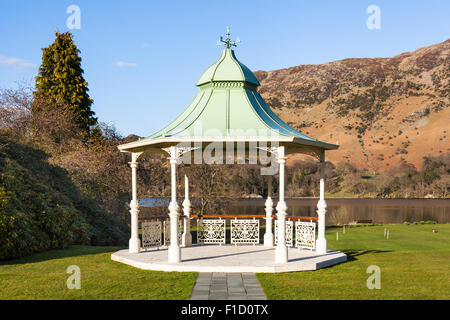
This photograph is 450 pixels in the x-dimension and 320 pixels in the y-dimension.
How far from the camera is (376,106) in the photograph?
109938 millimetres

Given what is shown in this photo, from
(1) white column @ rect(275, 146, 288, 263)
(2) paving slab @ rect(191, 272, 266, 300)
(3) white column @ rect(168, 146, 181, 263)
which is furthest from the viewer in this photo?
(3) white column @ rect(168, 146, 181, 263)

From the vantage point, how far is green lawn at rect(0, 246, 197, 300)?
7.60m

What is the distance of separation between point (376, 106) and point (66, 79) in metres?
97.9

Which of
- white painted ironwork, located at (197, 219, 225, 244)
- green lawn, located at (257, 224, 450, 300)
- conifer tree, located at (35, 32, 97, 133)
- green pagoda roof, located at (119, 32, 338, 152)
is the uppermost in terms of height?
conifer tree, located at (35, 32, 97, 133)

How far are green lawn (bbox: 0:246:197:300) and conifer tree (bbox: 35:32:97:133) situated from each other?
17028 mm

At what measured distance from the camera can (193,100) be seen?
12258 mm

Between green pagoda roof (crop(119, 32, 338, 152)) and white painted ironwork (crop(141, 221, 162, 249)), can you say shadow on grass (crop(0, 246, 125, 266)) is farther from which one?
green pagoda roof (crop(119, 32, 338, 152))

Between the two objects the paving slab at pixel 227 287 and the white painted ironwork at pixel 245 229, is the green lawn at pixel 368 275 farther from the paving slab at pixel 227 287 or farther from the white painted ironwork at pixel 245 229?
the white painted ironwork at pixel 245 229

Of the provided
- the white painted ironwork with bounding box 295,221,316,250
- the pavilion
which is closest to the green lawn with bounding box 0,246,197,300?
the pavilion

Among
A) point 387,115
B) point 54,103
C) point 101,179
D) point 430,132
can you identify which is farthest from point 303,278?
point 387,115

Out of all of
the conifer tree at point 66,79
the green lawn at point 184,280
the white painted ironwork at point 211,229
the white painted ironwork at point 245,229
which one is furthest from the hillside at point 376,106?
the green lawn at point 184,280

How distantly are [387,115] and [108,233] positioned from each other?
98.8 metres

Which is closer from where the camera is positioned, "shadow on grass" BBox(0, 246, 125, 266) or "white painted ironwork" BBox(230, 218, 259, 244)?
"shadow on grass" BBox(0, 246, 125, 266)
